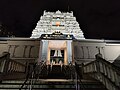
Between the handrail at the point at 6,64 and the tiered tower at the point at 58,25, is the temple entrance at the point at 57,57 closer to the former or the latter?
the handrail at the point at 6,64

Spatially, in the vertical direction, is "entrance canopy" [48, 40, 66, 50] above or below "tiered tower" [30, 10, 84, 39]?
below

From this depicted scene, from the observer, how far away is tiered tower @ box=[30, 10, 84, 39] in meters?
42.2

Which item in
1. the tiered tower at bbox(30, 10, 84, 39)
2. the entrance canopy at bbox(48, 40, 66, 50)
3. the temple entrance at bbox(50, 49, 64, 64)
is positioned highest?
the tiered tower at bbox(30, 10, 84, 39)

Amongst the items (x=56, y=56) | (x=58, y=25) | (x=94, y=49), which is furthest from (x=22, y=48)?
(x=58, y=25)

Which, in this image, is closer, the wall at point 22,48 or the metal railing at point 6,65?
the metal railing at point 6,65

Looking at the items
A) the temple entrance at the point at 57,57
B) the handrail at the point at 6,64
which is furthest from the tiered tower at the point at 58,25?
the handrail at the point at 6,64

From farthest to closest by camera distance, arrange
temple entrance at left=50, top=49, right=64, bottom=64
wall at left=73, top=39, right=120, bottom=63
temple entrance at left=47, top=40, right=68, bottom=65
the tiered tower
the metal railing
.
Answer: the tiered tower, temple entrance at left=50, top=49, right=64, bottom=64, wall at left=73, top=39, right=120, bottom=63, temple entrance at left=47, top=40, right=68, bottom=65, the metal railing

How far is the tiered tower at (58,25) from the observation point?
42.2 m

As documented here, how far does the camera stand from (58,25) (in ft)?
151

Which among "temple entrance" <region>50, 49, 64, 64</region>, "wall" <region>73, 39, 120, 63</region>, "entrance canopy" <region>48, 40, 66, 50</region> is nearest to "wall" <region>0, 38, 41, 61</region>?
"entrance canopy" <region>48, 40, 66, 50</region>

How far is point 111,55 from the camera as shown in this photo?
22062 millimetres

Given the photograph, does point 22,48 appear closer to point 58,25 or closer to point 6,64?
point 6,64

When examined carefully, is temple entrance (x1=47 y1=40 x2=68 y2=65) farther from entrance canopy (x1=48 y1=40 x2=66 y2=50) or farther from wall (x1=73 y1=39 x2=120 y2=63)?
wall (x1=73 y1=39 x2=120 y2=63)

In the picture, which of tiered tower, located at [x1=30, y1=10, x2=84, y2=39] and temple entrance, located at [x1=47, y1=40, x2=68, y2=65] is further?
tiered tower, located at [x1=30, y1=10, x2=84, y2=39]
